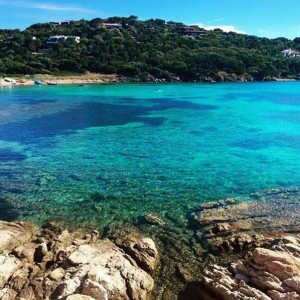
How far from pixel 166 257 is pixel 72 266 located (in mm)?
3890

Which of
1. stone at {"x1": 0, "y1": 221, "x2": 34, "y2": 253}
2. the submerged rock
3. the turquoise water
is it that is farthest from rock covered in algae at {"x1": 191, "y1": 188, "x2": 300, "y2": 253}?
stone at {"x1": 0, "y1": 221, "x2": 34, "y2": 253}

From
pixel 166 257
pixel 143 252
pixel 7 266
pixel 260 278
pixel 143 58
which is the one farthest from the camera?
pixel 143 58

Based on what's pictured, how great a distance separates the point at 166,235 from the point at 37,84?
96137mm

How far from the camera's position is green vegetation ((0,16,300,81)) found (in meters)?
119

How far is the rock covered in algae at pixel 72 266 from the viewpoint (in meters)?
11.4

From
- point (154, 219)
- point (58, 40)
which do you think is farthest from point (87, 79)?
point (154, 219)

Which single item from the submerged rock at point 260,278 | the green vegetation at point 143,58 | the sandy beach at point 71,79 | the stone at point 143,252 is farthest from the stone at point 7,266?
the green vegetation at point 143,58

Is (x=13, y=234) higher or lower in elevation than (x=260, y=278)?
lower

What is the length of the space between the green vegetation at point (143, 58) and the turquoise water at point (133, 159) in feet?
209

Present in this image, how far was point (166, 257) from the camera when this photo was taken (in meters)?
14.7

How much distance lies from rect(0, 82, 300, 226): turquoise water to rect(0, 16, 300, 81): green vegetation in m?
63.6

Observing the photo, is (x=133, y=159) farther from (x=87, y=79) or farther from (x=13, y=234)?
(x=87, y=79)

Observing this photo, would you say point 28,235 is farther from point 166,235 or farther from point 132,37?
point 132,37

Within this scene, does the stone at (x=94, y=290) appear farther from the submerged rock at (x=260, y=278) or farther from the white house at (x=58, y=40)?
the white house at (x=58, y=40)
